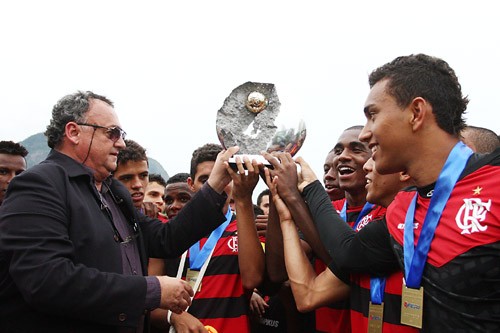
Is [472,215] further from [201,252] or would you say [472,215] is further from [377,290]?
[201,252]

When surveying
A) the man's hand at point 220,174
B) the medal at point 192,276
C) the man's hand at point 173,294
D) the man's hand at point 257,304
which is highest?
the man's hand at point 220,174

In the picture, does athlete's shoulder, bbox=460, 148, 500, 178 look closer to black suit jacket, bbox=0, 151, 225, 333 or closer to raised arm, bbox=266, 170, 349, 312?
raised arm, bbox=266, 170, 349, 312

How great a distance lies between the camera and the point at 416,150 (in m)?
2.44

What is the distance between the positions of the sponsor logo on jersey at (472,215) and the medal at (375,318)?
2.45 ft

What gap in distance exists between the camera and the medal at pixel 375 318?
2572 millimetres

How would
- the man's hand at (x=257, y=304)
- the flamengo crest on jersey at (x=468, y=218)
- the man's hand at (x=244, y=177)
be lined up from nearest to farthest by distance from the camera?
1. the flamengo crest on jersey at (x=468, y=218)
2. the man's hand at (x=244, y=177)
3. the man's hand at (x=257, y=304)

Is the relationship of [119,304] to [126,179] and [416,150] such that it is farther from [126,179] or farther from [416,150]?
[126,179]

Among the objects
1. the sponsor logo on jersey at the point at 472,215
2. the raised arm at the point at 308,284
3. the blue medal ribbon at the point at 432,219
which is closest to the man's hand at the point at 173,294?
the raised arm at the point at 308,284

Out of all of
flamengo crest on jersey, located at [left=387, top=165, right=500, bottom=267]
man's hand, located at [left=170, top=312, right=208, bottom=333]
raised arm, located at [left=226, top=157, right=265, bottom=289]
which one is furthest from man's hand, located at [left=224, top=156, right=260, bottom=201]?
flamengo crest on jersey, located at [left=387, top=165, right=500, bottom=267]

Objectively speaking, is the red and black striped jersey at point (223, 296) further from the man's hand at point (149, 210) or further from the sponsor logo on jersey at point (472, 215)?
the sponsor logo on jersey at point (472, 215)

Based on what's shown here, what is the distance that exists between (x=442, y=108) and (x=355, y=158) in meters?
1.76

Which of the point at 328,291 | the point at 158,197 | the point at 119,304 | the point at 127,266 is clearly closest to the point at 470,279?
the point at 328,291

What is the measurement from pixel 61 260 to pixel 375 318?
1.67m

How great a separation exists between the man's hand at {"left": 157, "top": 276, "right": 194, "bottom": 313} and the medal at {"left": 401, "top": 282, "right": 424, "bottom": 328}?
1213 mm
